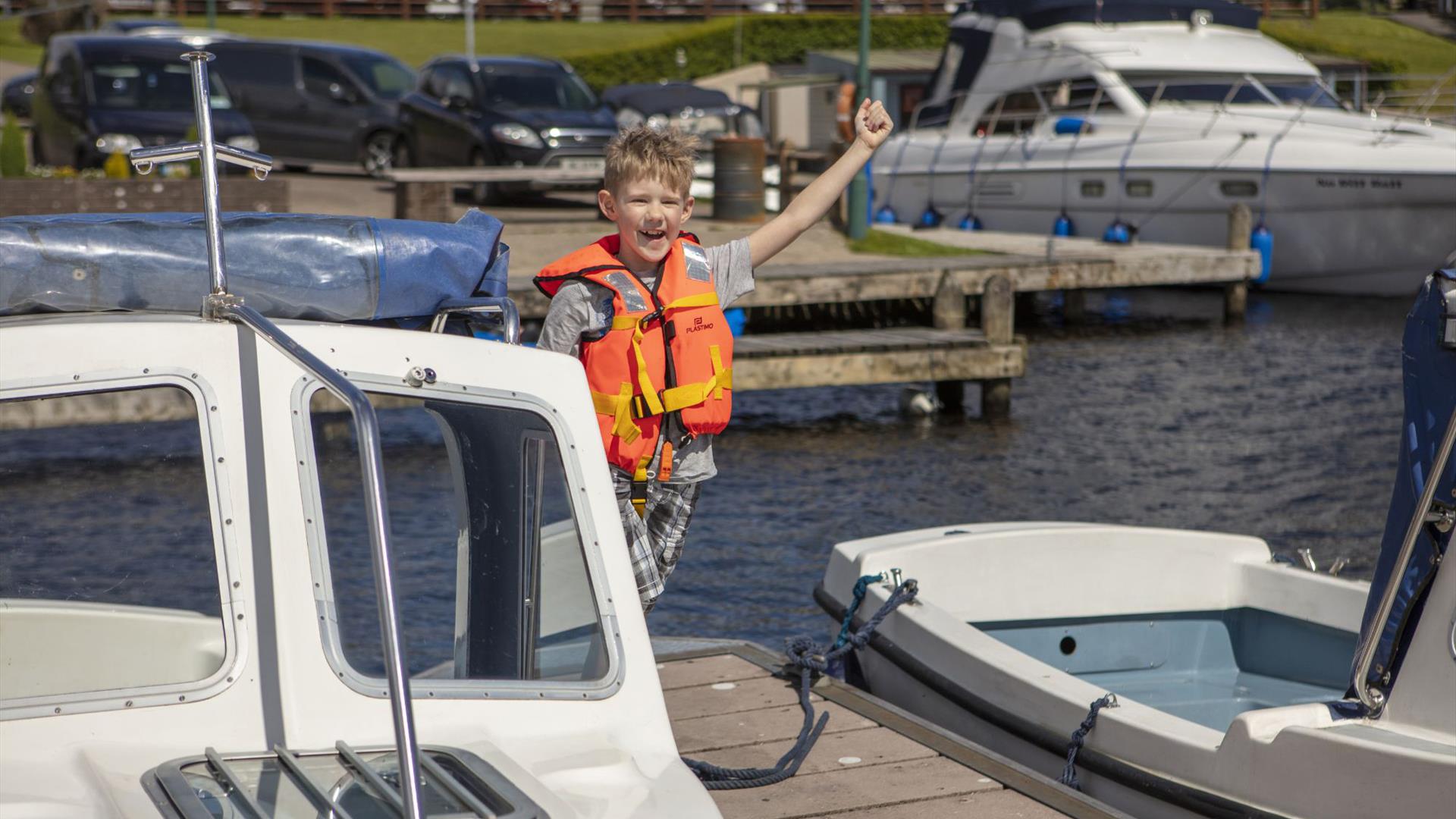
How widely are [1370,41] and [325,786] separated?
1936 inches

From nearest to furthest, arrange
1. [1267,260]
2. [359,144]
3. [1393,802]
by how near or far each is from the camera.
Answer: [1393,802] < [1267,260] < [359,144]

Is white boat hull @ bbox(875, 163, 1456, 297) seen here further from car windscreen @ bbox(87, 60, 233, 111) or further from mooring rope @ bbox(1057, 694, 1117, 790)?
mooring rope @ bbox(1057, 694, 1117, 790)

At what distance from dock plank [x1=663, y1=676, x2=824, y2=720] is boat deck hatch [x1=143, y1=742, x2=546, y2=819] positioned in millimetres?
2291

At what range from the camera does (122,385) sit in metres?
2.93

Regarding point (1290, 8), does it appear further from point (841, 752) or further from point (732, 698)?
point (841, 752)

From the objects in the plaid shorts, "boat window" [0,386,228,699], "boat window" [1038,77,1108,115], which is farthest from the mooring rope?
"boat window" [1038,77,1108,115]

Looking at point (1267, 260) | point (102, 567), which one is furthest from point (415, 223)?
point (1267, 260)

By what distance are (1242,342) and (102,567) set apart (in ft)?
50.9

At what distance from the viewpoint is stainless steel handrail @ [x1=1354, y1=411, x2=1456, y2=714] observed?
4.39 m

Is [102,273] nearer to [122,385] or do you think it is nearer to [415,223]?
[122,385]

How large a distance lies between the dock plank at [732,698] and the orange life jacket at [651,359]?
1323 millimetres

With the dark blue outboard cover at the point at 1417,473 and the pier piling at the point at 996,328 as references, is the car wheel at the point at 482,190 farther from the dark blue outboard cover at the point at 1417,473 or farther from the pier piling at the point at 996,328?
the dark blue outboard cover at the point at 1417,473

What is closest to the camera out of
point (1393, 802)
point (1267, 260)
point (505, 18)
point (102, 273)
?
point (102, 273)

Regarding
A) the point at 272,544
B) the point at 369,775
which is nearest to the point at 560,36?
the point at 272,544
